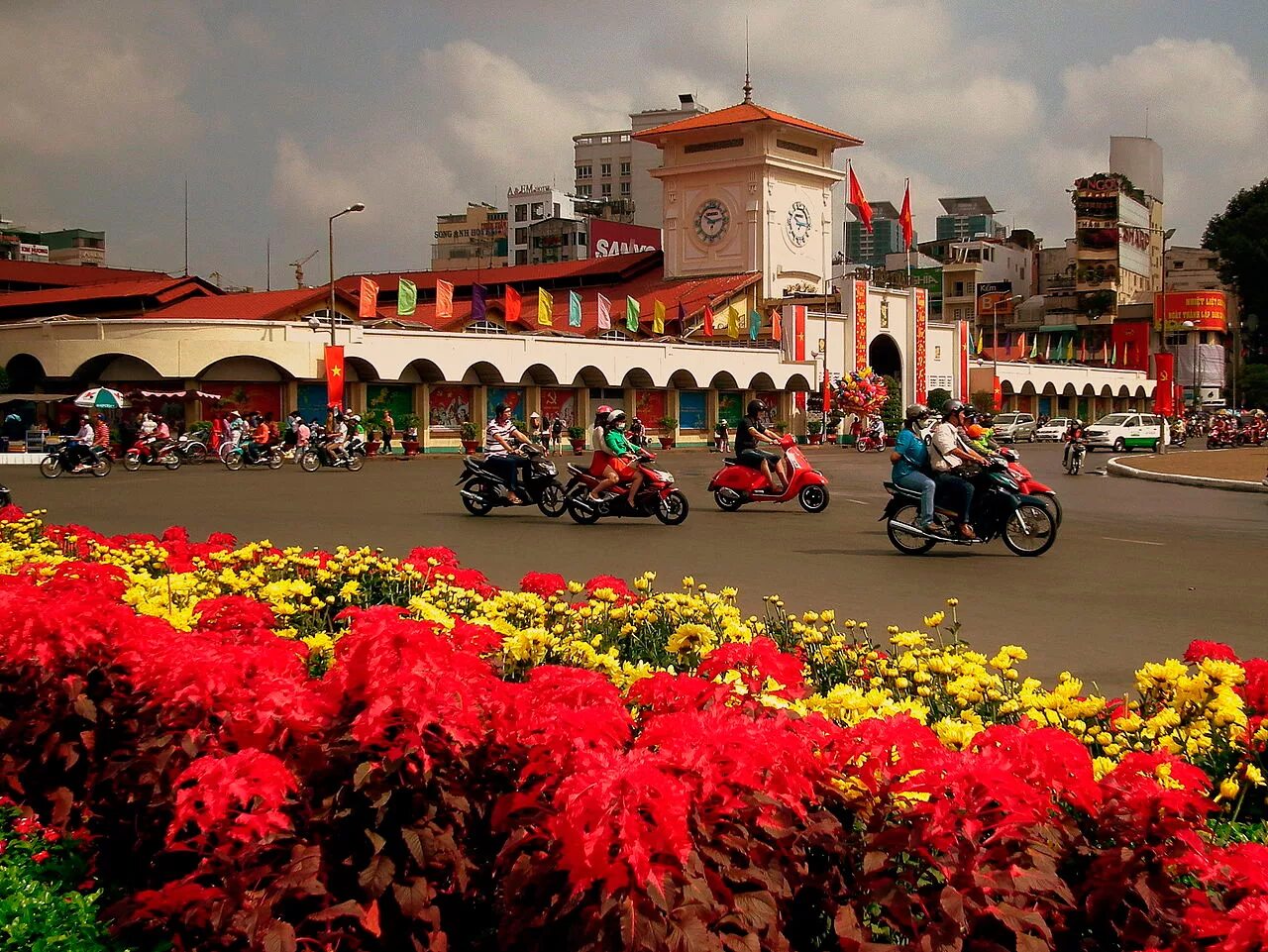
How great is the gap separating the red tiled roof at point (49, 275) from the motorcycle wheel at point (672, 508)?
54174 mm

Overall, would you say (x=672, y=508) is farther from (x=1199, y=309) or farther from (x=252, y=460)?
(x=1199, y=309)

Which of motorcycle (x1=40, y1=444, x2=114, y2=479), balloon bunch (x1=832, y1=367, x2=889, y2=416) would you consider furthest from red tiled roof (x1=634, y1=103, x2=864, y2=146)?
motorcycle (x1=40, y1=444, x2=114, y2=479)

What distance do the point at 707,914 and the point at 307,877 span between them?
84 cm

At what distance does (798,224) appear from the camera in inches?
2628

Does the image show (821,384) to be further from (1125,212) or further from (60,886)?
(60,886)

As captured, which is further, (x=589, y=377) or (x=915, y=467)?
(x=589, y=377)

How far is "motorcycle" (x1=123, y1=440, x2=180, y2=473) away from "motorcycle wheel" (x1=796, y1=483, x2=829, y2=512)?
18874 mm

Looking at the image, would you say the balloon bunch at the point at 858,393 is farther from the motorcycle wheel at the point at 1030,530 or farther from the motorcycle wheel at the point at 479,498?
the motorcycle wheel at the point at 1030,530

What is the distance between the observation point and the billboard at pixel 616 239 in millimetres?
81688

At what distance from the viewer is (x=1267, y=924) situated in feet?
6.96

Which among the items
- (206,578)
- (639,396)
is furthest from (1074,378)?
(206,578)

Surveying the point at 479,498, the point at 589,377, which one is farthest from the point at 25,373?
the point at 479,498

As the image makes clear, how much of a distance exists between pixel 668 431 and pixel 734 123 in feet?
62.8

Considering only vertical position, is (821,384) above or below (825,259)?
below
